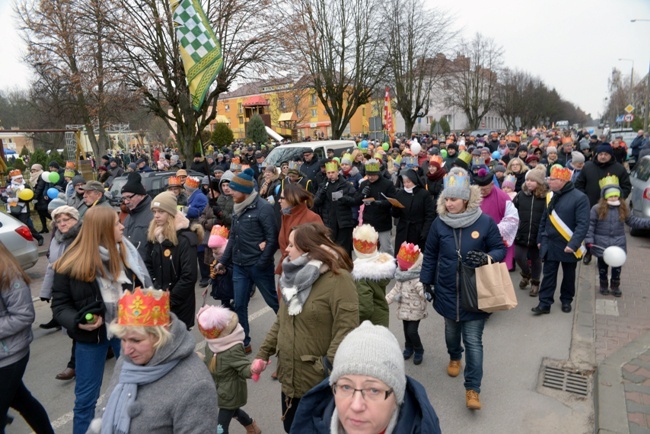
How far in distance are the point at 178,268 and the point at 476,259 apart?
253 cm

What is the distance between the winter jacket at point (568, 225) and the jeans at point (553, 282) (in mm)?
122

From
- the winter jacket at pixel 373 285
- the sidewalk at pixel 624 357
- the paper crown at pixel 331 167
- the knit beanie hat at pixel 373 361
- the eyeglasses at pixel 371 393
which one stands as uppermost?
the paper crown at pixel 331 167

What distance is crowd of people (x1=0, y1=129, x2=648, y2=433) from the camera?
6.40ft

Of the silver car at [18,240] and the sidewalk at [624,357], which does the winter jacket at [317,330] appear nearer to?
the sidewalk at [624,357]

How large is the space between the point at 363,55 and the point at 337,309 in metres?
26.2

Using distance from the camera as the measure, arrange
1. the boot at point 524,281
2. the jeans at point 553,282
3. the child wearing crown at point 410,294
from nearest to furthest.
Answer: the child wearing crown at point 410,294 → the jeans at point 553,282 → the boot at point 524,281

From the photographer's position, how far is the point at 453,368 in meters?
4.34

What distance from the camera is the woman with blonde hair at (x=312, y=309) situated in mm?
2699

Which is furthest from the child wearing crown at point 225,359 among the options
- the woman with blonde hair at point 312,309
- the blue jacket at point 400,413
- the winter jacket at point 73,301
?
the blue jacket at point 400,413

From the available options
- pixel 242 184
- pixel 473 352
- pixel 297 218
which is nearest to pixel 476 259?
pixel 473 352

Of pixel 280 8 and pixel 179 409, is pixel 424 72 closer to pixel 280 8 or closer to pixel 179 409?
pixel 280 8

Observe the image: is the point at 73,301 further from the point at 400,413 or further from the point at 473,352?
the point at 473,352

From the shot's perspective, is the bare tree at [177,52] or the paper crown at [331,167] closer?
the paper crown at [331,167]

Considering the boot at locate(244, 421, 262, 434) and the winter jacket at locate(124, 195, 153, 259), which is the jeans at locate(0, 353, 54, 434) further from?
the winter jacket at locate(124, 195, 153, 259)
